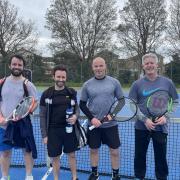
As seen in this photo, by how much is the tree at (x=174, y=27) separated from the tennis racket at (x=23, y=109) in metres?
32.4

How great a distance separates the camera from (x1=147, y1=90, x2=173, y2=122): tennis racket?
14.9ft

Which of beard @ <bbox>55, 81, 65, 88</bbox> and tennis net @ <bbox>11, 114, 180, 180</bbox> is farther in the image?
tennis net @ <bbox>11, 114, 180, 180</bbox>

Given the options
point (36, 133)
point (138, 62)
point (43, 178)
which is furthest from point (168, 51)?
point (43, 178)

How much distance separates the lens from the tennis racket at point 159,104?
4.54 metres

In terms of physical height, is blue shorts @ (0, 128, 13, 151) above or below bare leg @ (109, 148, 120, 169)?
above

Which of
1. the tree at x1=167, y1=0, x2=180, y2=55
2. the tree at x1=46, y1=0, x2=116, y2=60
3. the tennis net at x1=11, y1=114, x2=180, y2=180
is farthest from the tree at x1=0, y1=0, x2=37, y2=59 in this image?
the tennis net at x1=11, y1=114, x2=180, y2=180

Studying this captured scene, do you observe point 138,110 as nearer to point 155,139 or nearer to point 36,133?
point 155,139

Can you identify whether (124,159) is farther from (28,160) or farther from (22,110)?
(22,110)

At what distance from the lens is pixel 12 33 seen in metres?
38.9

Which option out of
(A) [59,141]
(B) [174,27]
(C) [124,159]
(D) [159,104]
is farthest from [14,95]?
(B) [174,27]

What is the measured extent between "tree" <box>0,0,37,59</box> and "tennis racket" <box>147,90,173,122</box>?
33.7 m

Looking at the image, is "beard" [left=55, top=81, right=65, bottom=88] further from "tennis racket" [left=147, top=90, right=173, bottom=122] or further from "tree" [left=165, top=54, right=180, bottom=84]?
"tree" [left=165, top=54, right=180, bottom=84]

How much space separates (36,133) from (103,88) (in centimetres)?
380

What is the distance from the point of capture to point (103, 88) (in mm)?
4840
